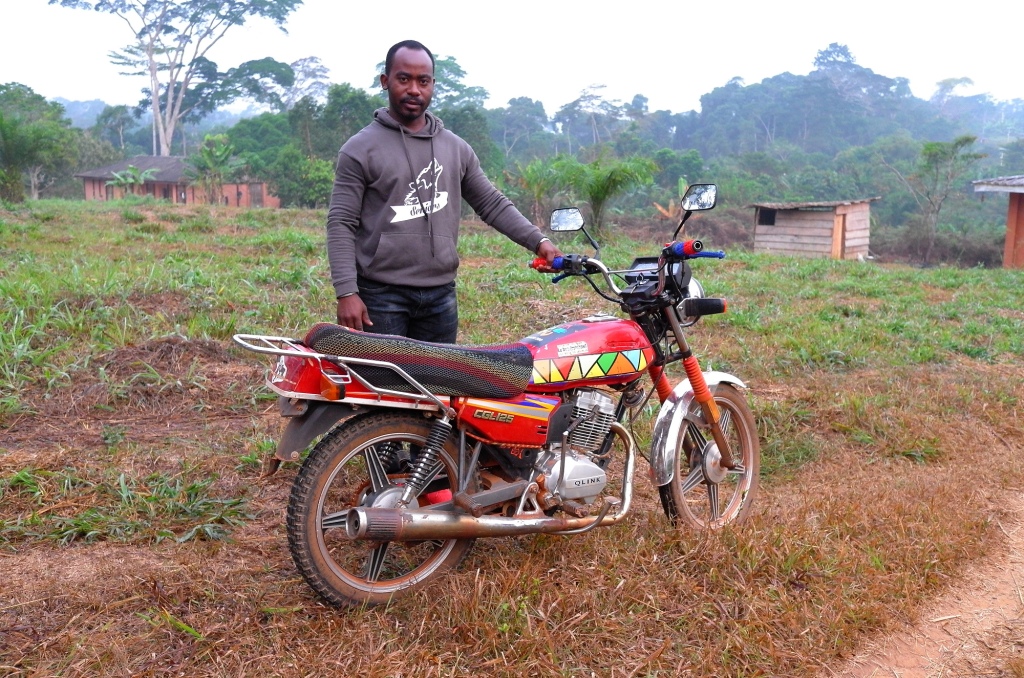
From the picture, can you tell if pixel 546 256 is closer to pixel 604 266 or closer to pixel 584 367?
pixel 604 266

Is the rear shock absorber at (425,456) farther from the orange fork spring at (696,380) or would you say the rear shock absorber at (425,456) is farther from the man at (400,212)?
the orange fork spring at (696,380)

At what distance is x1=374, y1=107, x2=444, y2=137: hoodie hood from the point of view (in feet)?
11.4

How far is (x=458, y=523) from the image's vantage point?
2.99 metres

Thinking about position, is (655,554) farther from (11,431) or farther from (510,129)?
(510,129)

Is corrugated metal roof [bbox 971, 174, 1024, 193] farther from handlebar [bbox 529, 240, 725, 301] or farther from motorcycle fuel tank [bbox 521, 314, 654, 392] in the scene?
motorcycle fuel tank [bbox 521, 314, 654, 392]

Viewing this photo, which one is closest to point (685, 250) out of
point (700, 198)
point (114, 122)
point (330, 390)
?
point (700, 198)

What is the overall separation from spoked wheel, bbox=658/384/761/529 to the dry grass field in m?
0.14

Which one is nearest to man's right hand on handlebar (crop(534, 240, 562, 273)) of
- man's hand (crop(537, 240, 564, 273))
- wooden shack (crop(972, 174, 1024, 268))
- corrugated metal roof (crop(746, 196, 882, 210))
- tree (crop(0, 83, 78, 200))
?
man's hand (crop(537, 240, 564, 273))

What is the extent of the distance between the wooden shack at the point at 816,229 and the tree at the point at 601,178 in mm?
7445

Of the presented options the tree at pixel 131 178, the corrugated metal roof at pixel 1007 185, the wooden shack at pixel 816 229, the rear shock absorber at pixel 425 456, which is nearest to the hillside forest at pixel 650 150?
the tree at pixel 131 178

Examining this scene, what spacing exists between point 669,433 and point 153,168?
3855 centimetres

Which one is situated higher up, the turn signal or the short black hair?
the short black hair

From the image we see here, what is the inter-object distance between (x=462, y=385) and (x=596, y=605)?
874mm

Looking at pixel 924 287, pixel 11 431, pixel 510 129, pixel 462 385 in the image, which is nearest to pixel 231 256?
pixel 11 431
